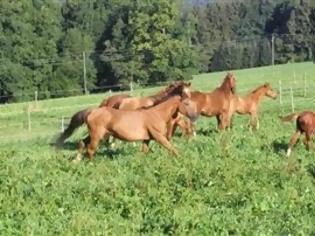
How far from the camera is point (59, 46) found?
74.4 m

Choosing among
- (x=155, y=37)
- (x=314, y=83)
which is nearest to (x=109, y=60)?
(x=155, y=37)

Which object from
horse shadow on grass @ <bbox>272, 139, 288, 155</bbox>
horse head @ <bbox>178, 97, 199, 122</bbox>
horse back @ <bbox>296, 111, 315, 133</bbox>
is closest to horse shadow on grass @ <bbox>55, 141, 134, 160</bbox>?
horse head @ <bbox>178, 97, 199, 122</bbox>

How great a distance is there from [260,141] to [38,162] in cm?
524

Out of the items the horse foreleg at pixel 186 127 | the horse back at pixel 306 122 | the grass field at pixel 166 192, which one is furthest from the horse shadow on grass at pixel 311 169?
the horse foreleg at pixel 186 127

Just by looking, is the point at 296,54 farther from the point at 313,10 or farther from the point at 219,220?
the point at 219,220

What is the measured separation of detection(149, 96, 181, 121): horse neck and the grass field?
770 millimetres

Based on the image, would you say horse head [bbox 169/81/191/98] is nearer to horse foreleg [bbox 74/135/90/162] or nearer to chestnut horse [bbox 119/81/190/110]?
chestnut horse [bbox 119/81/190/110]

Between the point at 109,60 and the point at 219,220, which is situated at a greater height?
the point at 219,220

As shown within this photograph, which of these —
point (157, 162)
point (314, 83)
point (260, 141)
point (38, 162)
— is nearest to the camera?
point (157, 162)

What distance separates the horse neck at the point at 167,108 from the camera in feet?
51.7

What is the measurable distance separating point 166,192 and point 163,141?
13.9ft

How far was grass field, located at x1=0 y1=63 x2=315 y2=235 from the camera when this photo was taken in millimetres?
9180

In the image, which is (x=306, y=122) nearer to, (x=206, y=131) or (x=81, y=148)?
(x=81, y=148)

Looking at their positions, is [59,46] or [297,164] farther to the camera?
[59,46]
